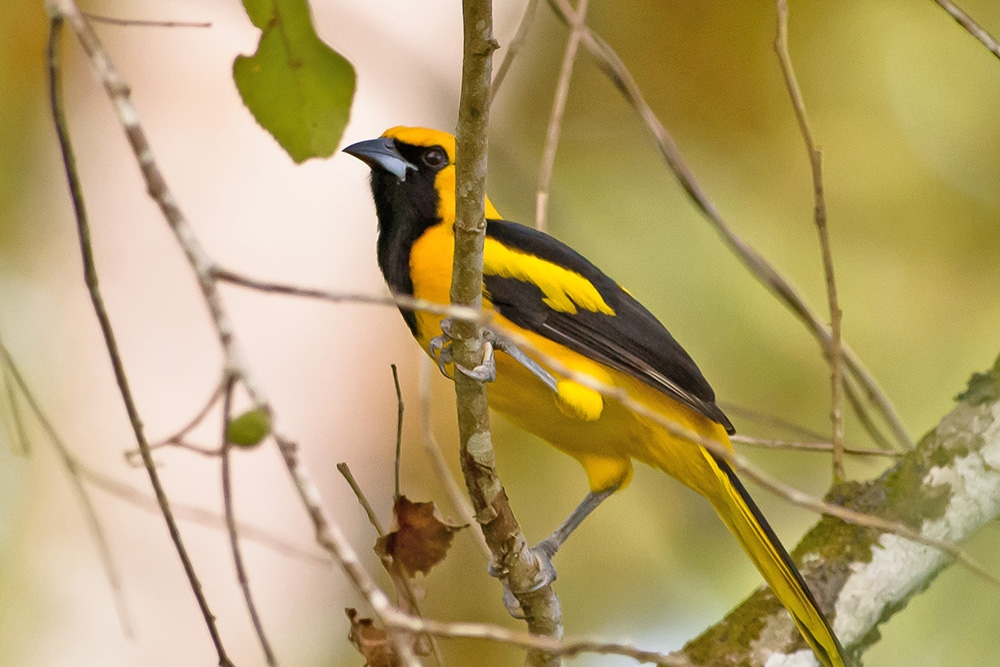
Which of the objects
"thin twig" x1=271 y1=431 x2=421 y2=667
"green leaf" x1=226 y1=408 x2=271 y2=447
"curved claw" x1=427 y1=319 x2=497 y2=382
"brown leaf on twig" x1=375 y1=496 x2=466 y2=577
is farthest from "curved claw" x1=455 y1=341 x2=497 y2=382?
"thin twig" x1=271 y1=431 x2=421 y2=667

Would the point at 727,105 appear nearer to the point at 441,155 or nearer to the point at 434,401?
the point at 434,401

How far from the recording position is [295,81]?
5.11 feet

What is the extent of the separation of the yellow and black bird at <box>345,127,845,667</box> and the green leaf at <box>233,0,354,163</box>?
0.88 meters

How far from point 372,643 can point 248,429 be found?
94 cm

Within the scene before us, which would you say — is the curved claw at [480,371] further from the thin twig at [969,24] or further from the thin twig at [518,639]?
the thin twig at [969,24]

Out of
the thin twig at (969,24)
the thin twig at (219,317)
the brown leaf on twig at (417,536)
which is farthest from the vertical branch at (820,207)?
the thin twig at (219,317)

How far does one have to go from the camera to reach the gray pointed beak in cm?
286

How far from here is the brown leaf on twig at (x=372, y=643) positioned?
1909 millimetres

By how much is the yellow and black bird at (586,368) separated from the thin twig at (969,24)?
3.42 feet

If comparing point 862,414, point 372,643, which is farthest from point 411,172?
point 862,414

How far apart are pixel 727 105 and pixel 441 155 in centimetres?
263

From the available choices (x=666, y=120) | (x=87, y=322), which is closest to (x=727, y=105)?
(x=666, y=120)

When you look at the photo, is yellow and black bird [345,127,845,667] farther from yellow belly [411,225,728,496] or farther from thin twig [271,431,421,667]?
thin twig [271,431,421,667]

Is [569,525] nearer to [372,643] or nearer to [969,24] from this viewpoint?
[372,643]
